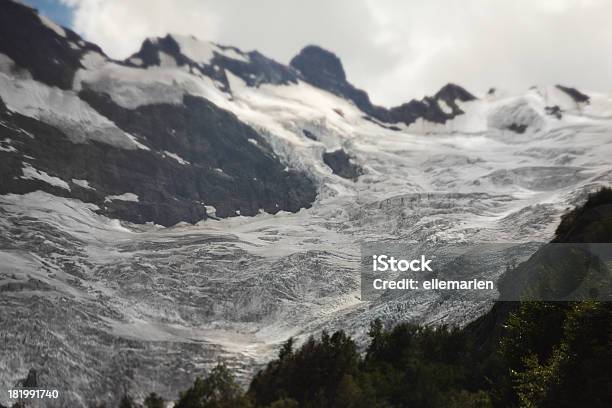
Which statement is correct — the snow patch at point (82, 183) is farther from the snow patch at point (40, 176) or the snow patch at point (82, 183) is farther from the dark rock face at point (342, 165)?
the dark rock face at point (342, 165)

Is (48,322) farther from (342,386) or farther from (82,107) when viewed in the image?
(82,107)

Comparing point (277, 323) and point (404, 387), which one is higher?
point (277, 323)

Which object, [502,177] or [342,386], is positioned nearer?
[342,386]

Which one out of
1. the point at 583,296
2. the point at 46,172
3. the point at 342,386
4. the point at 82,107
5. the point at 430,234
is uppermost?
the point at 82,107

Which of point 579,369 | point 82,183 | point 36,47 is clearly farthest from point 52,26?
point 579,369

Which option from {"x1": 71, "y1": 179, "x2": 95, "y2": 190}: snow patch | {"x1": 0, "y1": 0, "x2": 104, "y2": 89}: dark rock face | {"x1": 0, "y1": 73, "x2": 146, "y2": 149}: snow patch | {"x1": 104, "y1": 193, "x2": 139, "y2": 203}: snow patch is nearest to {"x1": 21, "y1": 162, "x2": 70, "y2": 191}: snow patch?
{"x1": 71, "y1": 179, "x2": 95, "y2": 190}: snow patch

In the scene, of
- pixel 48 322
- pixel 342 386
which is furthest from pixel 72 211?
pixel 342 386
